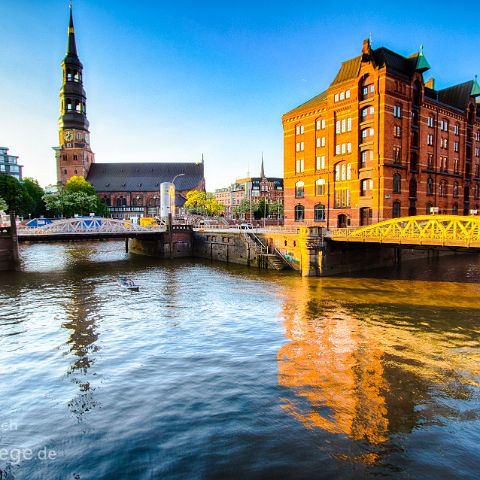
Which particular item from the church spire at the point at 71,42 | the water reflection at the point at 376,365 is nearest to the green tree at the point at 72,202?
the church spire at the point at 71,42

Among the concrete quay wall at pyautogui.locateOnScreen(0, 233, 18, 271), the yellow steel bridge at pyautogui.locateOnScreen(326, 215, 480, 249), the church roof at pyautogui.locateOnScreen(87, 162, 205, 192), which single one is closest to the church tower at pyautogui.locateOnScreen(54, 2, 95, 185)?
the church roof at pyautogui.locateOnScreen(87, 162, 205, 192)

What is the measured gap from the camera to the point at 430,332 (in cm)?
2144

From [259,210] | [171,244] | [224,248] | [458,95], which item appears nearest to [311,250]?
[224,248]

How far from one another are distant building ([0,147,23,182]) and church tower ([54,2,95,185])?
33926 millimetres

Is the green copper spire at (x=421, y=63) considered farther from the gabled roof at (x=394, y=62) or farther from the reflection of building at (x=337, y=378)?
the reflection of building at (x=337, y=378)

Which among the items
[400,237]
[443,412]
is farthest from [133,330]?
[400,237]

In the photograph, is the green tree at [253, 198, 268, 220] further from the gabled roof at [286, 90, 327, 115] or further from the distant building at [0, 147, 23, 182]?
the distant building at [0, 147, 23, 182]

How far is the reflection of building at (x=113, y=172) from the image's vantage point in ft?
405

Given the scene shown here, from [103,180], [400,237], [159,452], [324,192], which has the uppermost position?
[103,180]

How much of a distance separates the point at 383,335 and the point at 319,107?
4435cm

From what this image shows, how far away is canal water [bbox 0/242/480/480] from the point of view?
10.5 metres

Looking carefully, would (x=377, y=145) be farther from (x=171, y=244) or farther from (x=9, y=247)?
(x=9, y=247)

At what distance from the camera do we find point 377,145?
1998 inches

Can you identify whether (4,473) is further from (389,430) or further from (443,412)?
(443,412)
